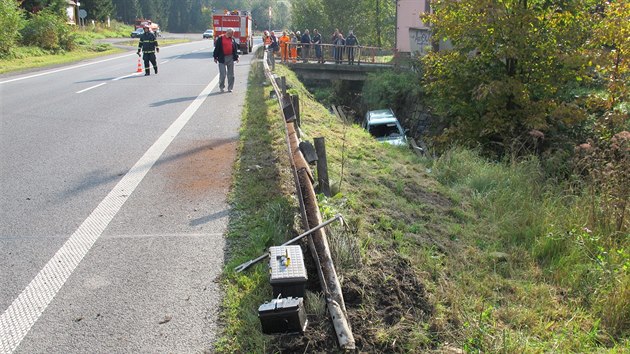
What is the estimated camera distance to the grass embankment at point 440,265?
381cm

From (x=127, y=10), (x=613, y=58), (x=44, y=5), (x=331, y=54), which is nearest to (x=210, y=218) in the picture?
(x=613, y=58)

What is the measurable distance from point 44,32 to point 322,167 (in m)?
30.6

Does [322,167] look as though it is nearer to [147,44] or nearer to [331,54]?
[147,44]

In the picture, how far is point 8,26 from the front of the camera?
26797 millimetres

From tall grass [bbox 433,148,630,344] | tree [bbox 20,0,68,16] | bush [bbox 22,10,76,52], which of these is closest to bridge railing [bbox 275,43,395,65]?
bush [bbox 22,10,76,52]

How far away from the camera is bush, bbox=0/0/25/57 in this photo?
25.9m

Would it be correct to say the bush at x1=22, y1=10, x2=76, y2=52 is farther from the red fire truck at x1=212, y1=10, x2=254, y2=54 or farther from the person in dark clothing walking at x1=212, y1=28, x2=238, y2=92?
the person in dark clothing walking at x1=212, y1=28, x2=238, y2=92

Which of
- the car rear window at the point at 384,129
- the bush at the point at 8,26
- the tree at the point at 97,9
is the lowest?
the car rear window at the point at 384,129

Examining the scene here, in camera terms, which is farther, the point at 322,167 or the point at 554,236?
the point at 322,167

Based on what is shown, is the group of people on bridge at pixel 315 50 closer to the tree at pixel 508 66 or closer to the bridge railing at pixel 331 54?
the bridge railing at pixel 331 54

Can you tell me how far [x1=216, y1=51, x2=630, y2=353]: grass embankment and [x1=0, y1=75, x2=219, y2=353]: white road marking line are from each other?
123 centimetres

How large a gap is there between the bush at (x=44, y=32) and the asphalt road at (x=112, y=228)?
75.5ft

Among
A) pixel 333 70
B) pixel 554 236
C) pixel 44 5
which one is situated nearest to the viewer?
pixel 554 236

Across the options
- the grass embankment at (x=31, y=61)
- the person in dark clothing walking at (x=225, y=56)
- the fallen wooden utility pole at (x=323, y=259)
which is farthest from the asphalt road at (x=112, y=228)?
the grass embankment at (x=31, y=61)
